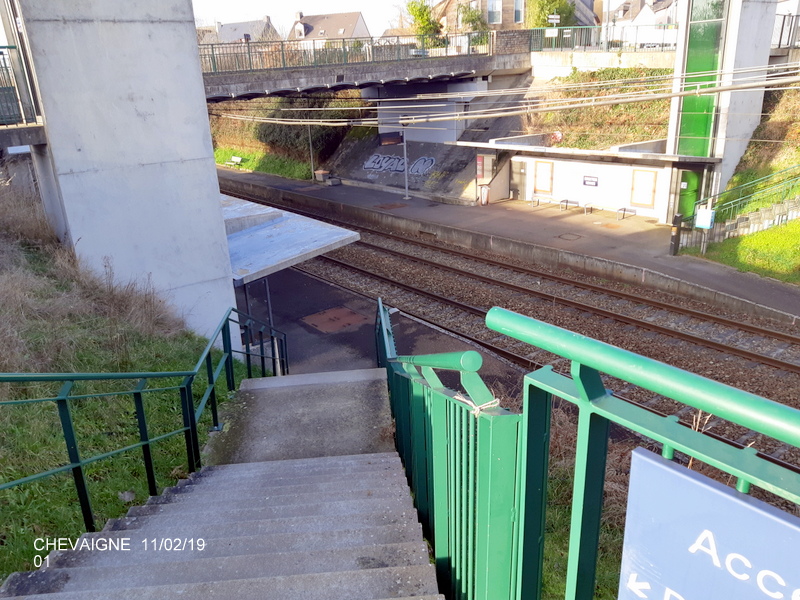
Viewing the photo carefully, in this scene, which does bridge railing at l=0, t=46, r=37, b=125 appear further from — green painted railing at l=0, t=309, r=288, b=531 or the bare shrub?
green painted railing at l=0, t=309, r=288, b=531

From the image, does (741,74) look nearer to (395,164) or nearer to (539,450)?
(395,164)

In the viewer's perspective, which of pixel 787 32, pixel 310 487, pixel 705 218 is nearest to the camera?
pixel 310 487

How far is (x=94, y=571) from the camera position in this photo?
335 cm

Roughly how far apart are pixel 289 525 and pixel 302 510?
26 cm

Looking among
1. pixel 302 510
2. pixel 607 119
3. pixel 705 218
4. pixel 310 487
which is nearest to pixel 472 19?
pixel 607 119

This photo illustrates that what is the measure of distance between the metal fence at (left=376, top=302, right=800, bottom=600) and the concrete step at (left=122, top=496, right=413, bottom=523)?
0.84 metres

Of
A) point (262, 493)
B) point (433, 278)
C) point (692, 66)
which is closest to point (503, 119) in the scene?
point (692, 66)

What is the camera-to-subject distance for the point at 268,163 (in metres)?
38.9

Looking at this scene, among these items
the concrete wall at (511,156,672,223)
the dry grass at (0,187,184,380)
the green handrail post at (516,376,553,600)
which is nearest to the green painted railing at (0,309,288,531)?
the dry grass at (0,187,184,380)

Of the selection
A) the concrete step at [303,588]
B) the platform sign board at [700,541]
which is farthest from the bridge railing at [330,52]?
the platform sign board at [700,541]

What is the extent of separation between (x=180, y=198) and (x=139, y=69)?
2.17 meters

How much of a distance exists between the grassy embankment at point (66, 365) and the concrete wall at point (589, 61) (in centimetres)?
2285

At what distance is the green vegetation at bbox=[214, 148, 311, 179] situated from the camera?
3548 centimetres

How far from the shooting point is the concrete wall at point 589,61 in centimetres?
2533
